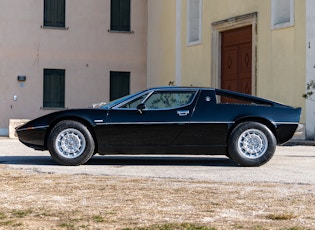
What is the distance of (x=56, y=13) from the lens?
29.9 meters

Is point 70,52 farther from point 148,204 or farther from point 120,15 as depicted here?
point 148,204

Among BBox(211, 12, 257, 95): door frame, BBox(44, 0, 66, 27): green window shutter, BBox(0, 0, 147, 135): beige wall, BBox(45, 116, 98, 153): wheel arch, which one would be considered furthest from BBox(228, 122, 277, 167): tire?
BBox(44, 0, 66, 27): green window shutter

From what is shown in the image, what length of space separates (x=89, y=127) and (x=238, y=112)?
2.34 metres

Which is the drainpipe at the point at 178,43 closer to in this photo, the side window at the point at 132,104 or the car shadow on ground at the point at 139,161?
the car shadow on ground at the point at 139,161

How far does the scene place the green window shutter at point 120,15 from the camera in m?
30.6

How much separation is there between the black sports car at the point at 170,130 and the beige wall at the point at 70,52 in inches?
713

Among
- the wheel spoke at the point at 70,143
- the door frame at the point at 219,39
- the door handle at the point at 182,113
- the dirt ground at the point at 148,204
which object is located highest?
the door frame at the point at 219,39

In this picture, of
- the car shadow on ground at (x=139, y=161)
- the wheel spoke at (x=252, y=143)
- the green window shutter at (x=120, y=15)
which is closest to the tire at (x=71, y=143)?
the car shadow on ground at (x=139, y=161)

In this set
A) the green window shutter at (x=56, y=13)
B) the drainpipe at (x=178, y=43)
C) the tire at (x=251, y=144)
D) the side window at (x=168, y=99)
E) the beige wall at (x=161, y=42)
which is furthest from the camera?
the green window shutter at (x=56, y=13)

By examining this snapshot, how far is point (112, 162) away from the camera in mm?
12359

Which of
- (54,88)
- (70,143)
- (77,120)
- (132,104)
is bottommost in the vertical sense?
(70,143)

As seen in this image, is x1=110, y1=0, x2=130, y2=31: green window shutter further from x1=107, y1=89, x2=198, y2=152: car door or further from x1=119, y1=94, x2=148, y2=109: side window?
x1=107, y1=89, x2=198, y2=152: car door

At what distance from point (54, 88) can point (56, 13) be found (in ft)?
10.2

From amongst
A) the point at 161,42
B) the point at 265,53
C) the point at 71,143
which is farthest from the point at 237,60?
the point at 71,143
